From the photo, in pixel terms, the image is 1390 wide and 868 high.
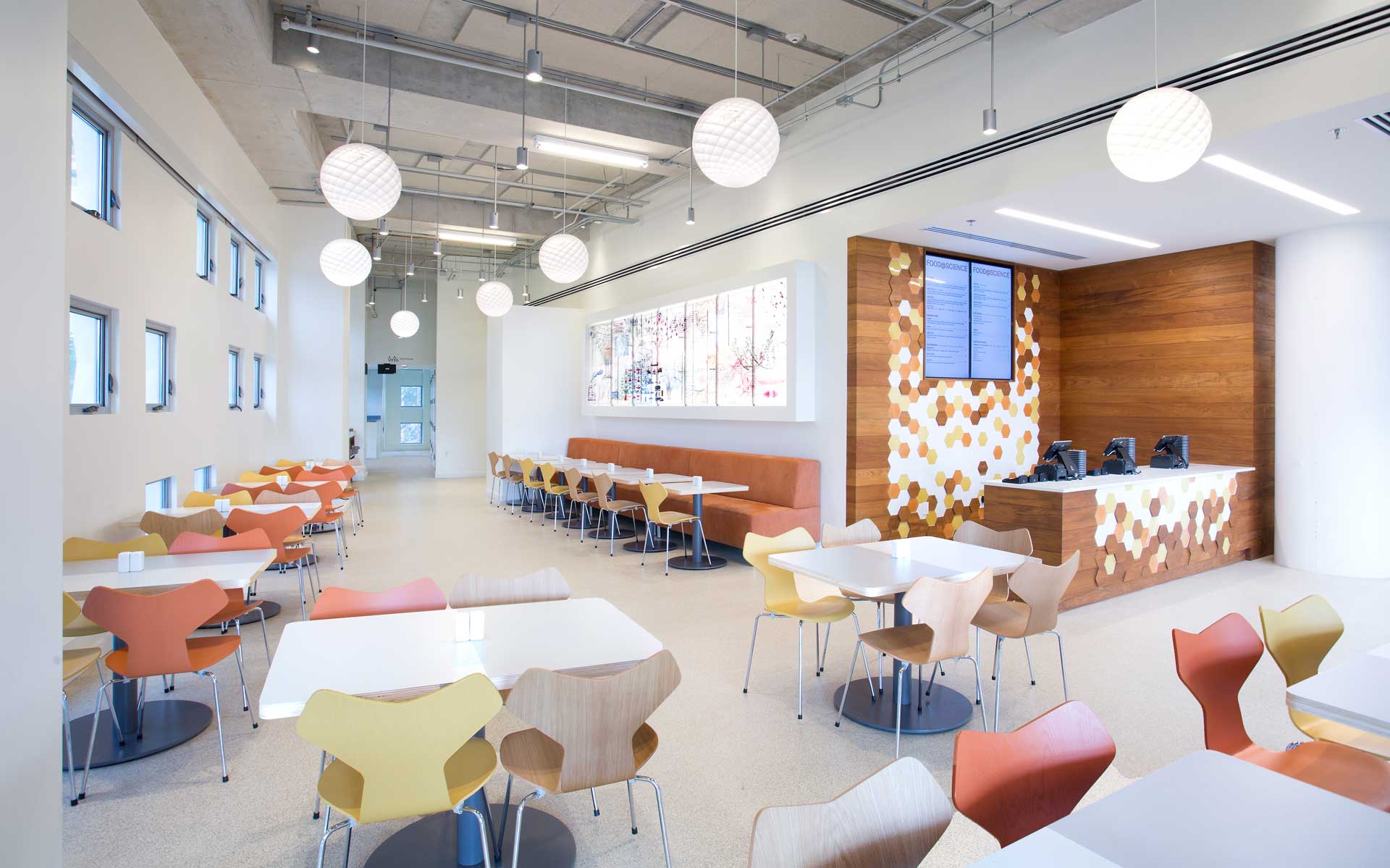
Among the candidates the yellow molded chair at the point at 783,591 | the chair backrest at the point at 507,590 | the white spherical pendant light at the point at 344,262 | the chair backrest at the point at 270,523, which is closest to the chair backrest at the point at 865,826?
the chair backrest at the point at 507,590

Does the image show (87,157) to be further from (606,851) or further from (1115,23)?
(1115,23)

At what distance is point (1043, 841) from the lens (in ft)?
4.34

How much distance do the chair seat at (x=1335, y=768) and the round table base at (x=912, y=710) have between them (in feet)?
4.74

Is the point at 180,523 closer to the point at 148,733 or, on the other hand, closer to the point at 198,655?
the point at 148,733

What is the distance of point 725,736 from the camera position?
3.55 meters

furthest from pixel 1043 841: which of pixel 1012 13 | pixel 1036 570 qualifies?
pixel 1012 13

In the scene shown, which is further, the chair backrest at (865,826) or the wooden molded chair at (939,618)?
the wooden molded chair at (939,618)

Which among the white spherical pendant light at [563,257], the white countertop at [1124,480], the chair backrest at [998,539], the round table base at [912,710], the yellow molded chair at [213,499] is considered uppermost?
the white spherical pendant light at [563,257]

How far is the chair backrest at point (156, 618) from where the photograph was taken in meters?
3.06

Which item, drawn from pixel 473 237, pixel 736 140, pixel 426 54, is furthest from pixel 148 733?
pixel 473 237

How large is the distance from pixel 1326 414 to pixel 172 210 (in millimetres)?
10347

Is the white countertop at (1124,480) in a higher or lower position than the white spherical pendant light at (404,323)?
lower

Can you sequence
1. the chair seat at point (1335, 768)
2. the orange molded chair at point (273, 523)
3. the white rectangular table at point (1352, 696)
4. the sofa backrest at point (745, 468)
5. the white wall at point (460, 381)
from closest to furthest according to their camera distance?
the white rectangular table at point (1352, 696)
the chair seat at point (1335, 768)
the orange molded chair at point (273, 523)
the sofa backrest at point (745, 468)
the white wall at point (460, 381)

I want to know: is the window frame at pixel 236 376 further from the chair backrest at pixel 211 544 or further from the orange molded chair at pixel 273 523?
the chair backrest at pixel 211 544
